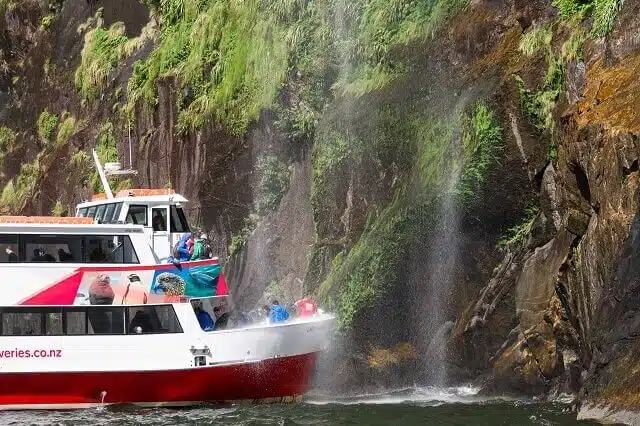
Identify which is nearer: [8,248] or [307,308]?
[8,248]

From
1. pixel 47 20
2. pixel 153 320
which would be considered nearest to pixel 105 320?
pixel 153 320

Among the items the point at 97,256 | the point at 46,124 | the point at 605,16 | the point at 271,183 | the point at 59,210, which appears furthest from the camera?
the point at 46,124

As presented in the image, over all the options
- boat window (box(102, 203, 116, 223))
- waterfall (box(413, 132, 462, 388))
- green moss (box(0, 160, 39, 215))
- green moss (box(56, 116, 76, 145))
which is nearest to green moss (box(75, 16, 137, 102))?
green moss (box(56, 116, 76, 145))

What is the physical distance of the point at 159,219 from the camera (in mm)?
27953

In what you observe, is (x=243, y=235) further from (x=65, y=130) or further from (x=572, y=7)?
(x=65, y=130)

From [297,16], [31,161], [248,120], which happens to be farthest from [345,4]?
[31,161]

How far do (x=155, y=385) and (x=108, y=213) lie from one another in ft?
15.1

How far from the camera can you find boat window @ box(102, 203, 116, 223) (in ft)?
92.6

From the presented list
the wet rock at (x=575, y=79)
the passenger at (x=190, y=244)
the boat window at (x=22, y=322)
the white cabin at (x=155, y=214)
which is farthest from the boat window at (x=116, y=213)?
the wet rock at (x=575, y=79)

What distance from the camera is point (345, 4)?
113ft

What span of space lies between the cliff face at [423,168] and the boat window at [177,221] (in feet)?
13.4

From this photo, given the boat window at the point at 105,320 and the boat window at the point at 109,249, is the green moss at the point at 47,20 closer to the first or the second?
the boat window at the point at 109,249

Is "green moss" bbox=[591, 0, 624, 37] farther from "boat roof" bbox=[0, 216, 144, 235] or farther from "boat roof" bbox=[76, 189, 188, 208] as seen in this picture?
"boat roof" bbox=[0, 216, 144, 235]

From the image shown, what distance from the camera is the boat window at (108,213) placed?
2822 centimetres
